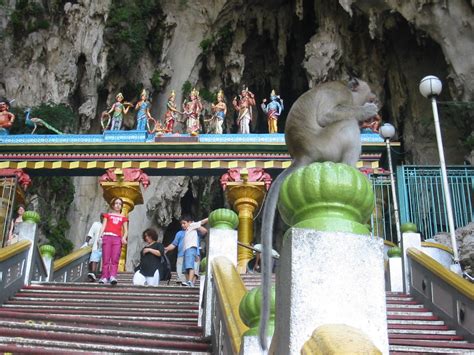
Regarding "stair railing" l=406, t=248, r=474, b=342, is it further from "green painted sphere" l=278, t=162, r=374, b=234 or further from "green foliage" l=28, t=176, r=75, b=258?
"green foliage" l=28, t=176, r=75, b=258

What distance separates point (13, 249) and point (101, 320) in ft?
6.41

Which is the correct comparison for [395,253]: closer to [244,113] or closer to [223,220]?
[223,220]

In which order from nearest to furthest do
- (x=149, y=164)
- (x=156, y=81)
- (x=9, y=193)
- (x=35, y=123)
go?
(x=9, y=193) → (x=149, y=164) → (x=35, y=123) → (x=156, y=81)

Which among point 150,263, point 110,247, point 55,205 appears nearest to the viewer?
point 110,247

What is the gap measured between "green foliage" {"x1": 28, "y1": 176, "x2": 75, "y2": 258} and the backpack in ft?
26.6

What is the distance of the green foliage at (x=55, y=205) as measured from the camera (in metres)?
15.4

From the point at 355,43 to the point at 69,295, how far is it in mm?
13334

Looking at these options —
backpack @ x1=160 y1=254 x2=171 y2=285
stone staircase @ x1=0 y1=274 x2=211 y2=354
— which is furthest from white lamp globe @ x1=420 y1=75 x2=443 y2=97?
stone staircase @ x1=0 y1=274 x2=211 y2=354

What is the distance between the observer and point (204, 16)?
61.1 ft

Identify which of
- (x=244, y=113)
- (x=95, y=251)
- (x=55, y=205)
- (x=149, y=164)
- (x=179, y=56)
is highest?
(x=179, y=56)

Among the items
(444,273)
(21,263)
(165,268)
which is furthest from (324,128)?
(165,268)

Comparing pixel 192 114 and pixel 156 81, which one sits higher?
pixel 156 81

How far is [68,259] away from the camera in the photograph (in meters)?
8.41

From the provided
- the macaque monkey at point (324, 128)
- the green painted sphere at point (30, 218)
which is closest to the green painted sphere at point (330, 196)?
the macaque monkey at point (324, 128)
